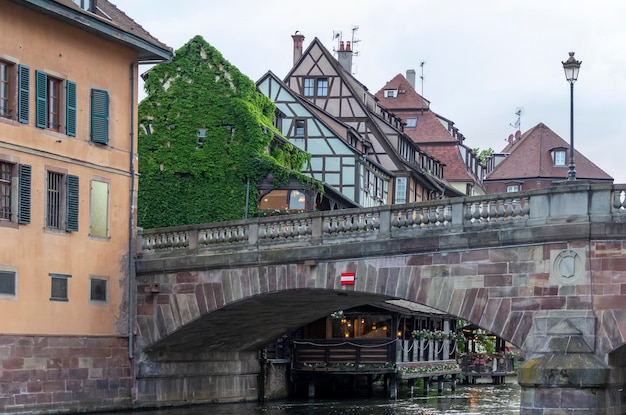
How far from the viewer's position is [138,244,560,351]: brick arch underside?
2597cm

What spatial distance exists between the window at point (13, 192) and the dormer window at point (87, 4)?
4.98m

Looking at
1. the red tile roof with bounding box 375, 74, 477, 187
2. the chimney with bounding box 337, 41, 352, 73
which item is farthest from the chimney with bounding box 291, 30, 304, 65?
the red tile roof with bounding box 375, 74, 477, 187

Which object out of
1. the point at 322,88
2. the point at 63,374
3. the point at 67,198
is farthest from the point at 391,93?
the point at 63,374

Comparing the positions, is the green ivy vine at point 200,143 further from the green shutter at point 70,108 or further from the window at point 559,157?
the window at point 559,157

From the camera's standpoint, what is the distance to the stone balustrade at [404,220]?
82.2ft

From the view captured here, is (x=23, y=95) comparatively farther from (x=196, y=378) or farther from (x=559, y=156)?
(x=559, y=156)

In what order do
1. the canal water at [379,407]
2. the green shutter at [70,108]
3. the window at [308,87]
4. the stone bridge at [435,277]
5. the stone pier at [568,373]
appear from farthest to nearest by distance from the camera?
the window at [308,87]
the canal water at [379,407]
the green shutter at [70,108]
the stone bridge at [435,277]
the stone pier at [568,373]

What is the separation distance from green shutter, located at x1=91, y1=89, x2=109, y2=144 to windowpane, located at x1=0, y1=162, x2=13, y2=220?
309cm

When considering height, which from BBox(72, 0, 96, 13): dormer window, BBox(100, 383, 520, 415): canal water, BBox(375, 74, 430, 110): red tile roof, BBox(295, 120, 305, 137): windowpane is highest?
BBox(375, 74, 430, 110): red tile roof

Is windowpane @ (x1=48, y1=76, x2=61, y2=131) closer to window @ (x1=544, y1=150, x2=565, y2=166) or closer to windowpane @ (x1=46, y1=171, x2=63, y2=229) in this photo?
windowpane @ (x1=46, y1=171, x2=63, y2=229)

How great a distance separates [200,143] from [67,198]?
12.8 metres

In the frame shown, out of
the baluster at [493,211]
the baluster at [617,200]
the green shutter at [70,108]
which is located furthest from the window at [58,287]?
the baluster at [617,200]

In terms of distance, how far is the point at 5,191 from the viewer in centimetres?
2931

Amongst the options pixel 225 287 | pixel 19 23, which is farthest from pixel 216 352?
pixel 19 23
